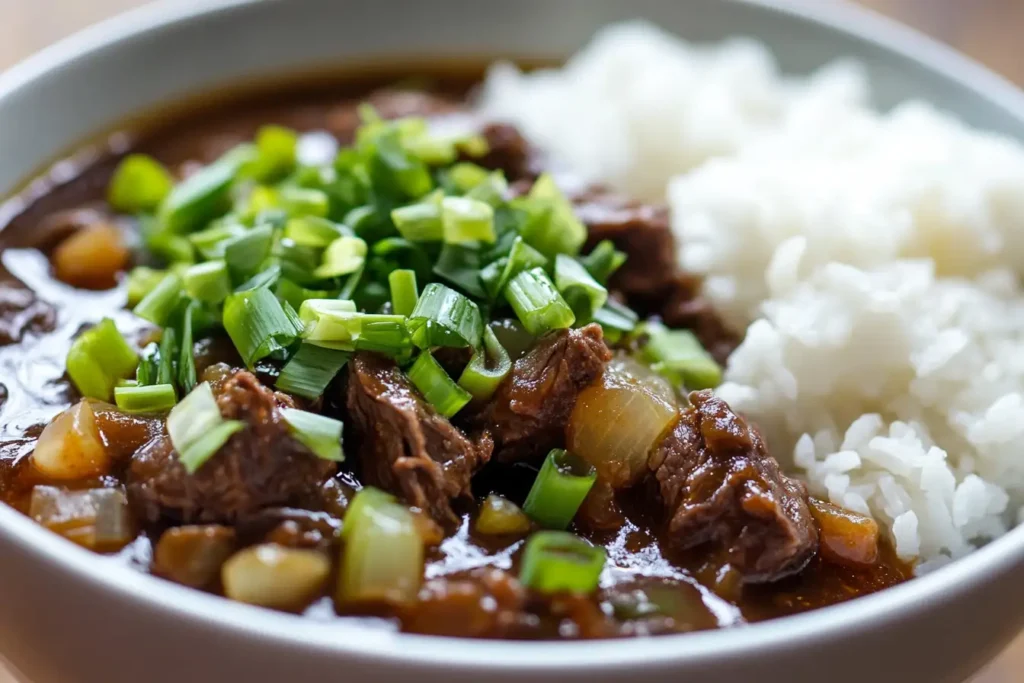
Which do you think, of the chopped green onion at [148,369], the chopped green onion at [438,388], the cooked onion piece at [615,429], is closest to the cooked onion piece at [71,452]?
the chopped green onion at [148,369]

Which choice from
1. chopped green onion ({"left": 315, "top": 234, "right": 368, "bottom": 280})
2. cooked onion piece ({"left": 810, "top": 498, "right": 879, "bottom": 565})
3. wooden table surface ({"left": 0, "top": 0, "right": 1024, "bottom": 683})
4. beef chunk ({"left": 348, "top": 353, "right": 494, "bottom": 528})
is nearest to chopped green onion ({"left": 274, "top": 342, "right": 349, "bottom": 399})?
beef chunk ({"left": 348, "top": 353, "right": 494, "bottom": 528})

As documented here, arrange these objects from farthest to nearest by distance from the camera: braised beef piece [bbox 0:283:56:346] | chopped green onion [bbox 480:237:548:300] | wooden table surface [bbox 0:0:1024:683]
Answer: wooden table surface [bbox 0:0:1024:683], braised beef piece [bbox 0:283:56:346], chopped green onion [bbox 480:237:548:300]

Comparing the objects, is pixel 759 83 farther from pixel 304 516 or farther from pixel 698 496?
pixel 304 516

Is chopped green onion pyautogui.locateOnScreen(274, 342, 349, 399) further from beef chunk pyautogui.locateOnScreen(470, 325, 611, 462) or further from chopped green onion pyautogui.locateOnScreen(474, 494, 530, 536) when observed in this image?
chopped green onion pyautogui.locateOnScreen(474, 494, 530, 536)

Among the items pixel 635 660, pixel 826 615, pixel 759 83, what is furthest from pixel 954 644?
pixel 759 83

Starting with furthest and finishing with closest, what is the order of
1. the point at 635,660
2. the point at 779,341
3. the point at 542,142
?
1. the point at 542,142
2. the point at 779,341
3. the point at 635,660

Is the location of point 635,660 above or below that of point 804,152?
below

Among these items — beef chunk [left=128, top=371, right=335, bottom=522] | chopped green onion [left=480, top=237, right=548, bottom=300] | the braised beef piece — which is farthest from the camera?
the braised beef piece
